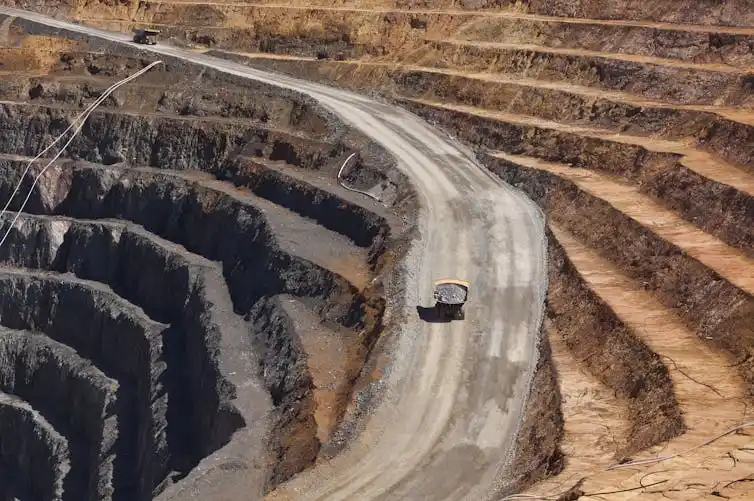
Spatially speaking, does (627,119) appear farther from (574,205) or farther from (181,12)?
(181,12)

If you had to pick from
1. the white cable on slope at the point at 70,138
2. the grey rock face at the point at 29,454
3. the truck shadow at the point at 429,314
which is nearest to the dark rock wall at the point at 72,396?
the grey rock face at the point at 29,454

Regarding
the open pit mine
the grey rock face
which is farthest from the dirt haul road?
the grey rock face

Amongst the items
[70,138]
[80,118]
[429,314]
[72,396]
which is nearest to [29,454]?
[72,396]

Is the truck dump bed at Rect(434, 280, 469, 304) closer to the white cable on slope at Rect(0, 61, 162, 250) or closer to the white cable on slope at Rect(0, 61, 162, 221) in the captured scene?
the white cable on slope at Rect(0, 61, 162, 250)

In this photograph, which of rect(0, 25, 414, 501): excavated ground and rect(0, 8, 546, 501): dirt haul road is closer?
rect(0, 8, 546, 501): dirt haul road

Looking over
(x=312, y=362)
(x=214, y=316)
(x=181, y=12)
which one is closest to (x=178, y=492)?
(x=312, y=362)

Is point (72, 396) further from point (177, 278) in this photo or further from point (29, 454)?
point (177, 278)
